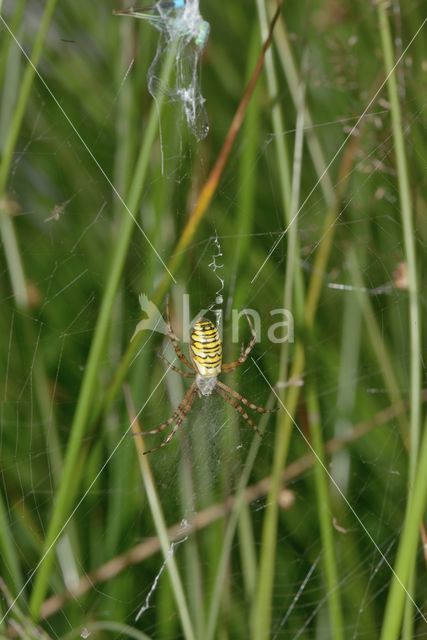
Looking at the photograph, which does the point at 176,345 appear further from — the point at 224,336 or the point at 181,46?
the point at 181,46

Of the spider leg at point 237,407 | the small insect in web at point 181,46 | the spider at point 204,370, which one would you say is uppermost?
the small insect in web at point 181,46

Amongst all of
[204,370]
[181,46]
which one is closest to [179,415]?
[204,370]

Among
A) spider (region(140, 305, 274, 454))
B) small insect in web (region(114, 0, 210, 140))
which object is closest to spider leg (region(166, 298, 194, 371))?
spider (region(140, 305, 274, 454))

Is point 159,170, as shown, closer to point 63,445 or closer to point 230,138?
point 230,138

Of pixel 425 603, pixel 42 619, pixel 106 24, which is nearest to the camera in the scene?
pixel 42 619

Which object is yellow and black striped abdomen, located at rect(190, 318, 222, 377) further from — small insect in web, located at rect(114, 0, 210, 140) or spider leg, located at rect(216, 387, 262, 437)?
small insect in web, located at rect(114, 0, 210, 140)

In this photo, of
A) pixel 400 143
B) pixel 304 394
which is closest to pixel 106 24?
pixel 400 143

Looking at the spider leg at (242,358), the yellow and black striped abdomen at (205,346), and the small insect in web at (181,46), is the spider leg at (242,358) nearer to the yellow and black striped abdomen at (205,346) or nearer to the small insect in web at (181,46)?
the yellow and black striped abdomen at (205,346)

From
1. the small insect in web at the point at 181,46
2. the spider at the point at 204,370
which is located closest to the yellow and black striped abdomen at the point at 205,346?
the spider at the point at 204,370
